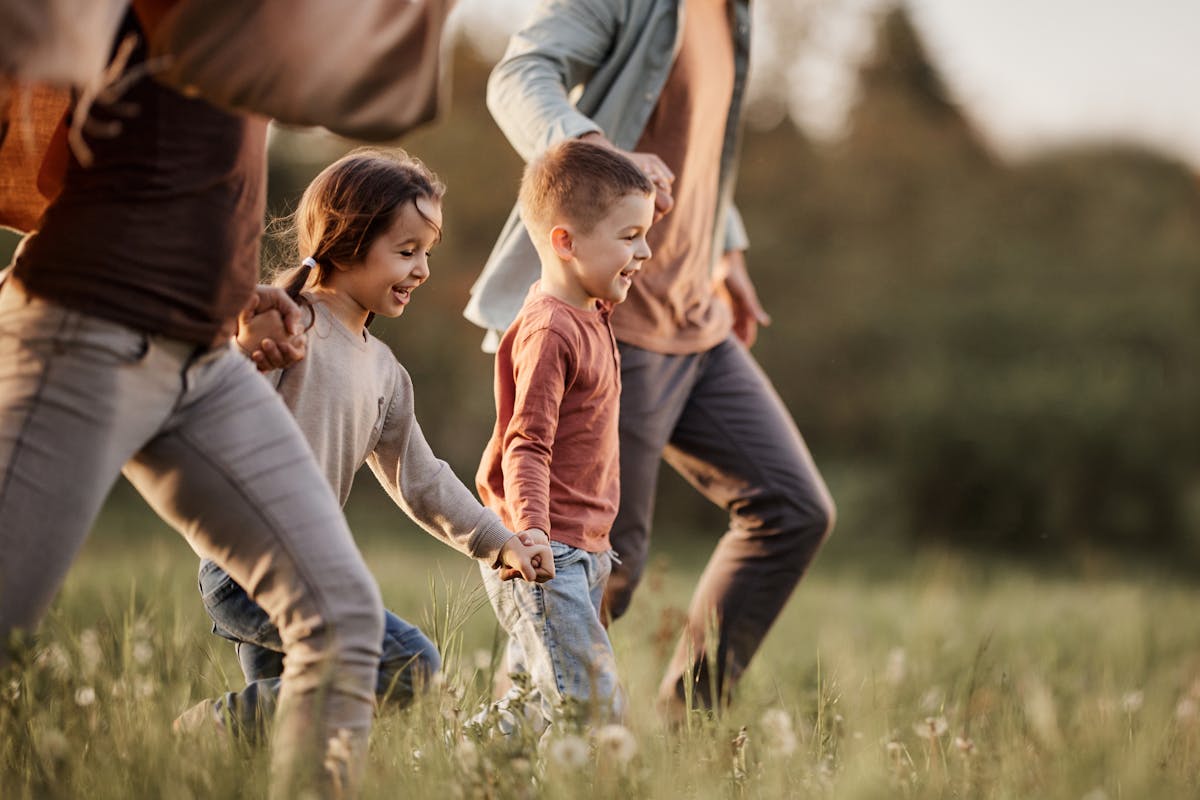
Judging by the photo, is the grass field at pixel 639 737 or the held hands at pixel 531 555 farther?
the held hands at pixel 531 555

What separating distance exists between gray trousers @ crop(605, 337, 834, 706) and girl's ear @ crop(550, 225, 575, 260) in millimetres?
674

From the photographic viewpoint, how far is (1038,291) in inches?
732

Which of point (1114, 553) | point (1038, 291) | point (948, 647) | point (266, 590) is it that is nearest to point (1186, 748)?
point (266, 590)

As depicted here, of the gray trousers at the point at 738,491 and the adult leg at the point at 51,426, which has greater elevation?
the adult leg at the point at 51,426

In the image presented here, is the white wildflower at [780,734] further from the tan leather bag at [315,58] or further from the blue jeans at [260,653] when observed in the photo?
the tan leather bag at [315,58]

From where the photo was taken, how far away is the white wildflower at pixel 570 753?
2.60 meters

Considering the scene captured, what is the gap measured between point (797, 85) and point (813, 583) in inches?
498

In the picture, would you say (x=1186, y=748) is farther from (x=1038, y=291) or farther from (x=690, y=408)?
(x=1038, y=291)

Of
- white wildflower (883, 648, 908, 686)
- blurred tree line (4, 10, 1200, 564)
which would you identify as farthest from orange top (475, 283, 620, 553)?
blurred tree line (4, 10, 1200, 564)

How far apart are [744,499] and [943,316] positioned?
15.6 metres

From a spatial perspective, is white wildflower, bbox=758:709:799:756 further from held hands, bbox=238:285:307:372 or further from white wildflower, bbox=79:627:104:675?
white wildflower, bbox=79:627:104:675

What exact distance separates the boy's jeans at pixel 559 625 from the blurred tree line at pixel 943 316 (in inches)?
479

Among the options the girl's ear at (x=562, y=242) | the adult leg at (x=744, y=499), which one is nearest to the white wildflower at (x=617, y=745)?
the girl's ear at (x=562, y=242)

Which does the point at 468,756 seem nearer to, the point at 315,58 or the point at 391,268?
the point at 391,268
